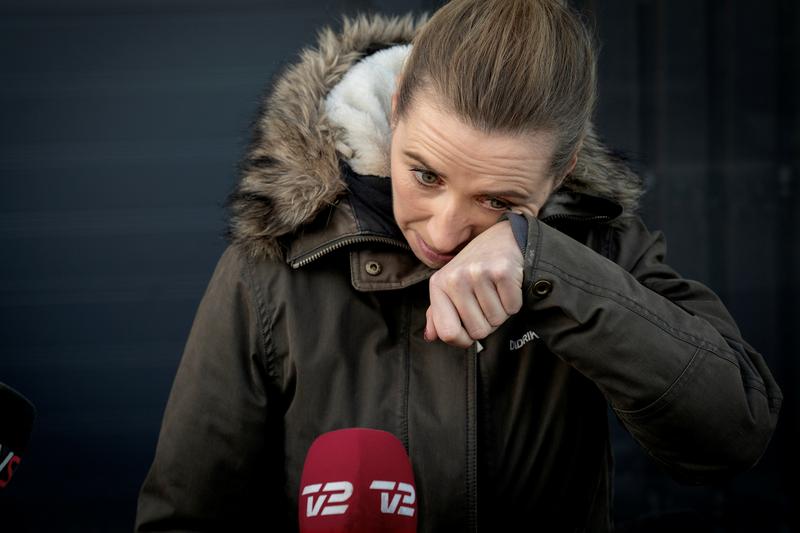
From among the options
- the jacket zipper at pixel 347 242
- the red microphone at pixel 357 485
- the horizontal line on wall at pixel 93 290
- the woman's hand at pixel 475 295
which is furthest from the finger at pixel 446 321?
the horizontal line on wall at pixel 93 290

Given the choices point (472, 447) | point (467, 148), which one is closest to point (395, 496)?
point (472, 447)

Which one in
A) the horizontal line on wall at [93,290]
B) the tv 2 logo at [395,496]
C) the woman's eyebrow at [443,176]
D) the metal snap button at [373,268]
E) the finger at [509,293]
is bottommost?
the tv 2 logo at [395,496]

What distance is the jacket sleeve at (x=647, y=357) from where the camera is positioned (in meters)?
1.70

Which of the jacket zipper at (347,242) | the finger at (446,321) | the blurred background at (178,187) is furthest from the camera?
the blurred background at (178,187)

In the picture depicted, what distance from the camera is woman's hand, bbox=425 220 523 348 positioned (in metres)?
1.66

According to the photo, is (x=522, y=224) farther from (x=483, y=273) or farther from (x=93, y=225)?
(x=93, y=225)

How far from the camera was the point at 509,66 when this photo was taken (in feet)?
5.54

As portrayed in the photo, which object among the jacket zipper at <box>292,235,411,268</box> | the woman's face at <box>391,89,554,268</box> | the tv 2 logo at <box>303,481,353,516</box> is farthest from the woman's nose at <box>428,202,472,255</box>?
the tv 2 logo at <box>303,481,353,516</box>

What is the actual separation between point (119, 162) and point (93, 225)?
0.31m

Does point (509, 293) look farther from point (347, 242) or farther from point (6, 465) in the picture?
point (6, 465)

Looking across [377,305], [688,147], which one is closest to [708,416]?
[377,305]

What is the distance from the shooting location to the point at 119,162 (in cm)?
393

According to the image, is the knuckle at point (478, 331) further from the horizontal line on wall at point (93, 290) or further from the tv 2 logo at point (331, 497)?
the horizontal line on wall at point (93, 290)

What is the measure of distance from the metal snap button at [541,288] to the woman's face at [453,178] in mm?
208
